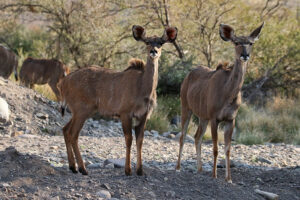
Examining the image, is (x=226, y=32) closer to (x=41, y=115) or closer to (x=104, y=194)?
(x=104, y=194)

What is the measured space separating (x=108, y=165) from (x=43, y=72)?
7.64m

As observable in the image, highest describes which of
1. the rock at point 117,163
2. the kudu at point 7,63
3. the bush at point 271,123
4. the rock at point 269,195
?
the kudu at point 7,63

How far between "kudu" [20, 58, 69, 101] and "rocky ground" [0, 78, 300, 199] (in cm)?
205

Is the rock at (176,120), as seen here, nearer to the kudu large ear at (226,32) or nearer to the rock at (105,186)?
the kudu large ear at (226,32)

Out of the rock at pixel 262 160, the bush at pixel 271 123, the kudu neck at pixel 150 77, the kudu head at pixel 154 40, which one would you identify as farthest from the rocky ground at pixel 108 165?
the kudu head at pixel 154 40

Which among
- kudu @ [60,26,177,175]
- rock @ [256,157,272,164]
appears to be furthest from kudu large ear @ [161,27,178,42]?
rock @ [256,157,272,164]

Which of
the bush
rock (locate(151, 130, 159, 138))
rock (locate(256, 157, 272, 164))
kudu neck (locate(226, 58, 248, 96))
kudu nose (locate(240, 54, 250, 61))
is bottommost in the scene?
the bush

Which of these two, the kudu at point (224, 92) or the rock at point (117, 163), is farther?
the rock at point (117, 163)

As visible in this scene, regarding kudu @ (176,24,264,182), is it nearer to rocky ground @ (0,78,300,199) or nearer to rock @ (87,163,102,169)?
rocky ground @ (0,78,300,199)

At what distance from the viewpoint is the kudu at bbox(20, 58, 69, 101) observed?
1495 cm

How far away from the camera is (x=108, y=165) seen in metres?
8.12

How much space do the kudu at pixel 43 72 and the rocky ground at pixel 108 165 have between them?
80.6 inches

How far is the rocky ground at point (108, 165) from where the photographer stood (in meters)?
6.37

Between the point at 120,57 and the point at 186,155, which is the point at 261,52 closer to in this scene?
the point at 120,57
